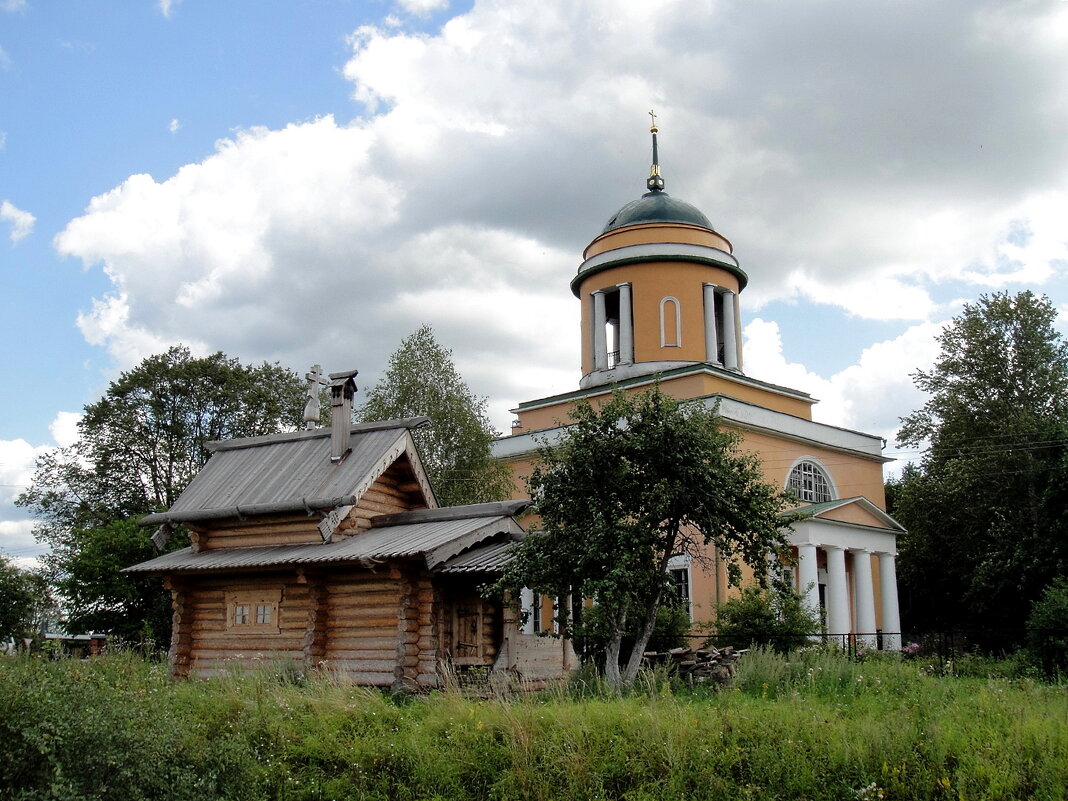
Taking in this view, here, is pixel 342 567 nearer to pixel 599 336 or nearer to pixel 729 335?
pixel 599 336

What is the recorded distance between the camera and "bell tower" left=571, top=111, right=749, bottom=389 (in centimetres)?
3125

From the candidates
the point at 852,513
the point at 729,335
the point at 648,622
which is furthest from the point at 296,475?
the point at 729,335

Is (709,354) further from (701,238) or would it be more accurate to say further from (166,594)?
(166,594)

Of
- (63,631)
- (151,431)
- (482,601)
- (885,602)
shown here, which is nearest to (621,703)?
(482,601)

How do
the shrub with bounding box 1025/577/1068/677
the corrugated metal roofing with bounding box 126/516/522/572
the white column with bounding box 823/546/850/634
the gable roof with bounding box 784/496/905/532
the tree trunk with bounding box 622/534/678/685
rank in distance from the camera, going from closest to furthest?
the tree trunk with bounding box 622/534/678/685 → the corrugated metal roofing with bounding box 126/516/522/572 → the shrub with bounding box 1025/577/1068/677 → the white column with bounding box 823/546/850/634 → the gable roof with bounding box 784/496/905/532

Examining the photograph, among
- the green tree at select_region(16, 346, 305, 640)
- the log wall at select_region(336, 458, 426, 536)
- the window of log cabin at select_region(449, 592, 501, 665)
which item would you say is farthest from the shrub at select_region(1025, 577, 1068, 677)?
the green tree at select_region(16, 346, 305, 640)

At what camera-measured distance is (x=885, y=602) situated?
28.5 metres

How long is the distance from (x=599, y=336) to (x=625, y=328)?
1352 mm

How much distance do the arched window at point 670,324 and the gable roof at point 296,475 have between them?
1396cm

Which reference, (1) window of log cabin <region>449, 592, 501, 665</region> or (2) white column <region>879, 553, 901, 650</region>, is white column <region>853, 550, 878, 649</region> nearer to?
(2) white column <region>879, 553, 901, 650</region>

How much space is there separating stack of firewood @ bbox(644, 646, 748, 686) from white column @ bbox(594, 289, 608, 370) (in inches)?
586

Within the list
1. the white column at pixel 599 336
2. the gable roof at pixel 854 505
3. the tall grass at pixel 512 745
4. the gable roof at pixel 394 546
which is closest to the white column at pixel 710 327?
the white column at pixel 599 336

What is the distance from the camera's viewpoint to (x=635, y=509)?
14.4 m

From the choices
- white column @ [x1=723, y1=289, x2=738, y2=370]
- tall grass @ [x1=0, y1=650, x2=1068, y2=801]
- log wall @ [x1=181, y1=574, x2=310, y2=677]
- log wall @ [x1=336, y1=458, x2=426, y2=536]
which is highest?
white column @ [x1=723, y1=289, x2=738, y2=370]
